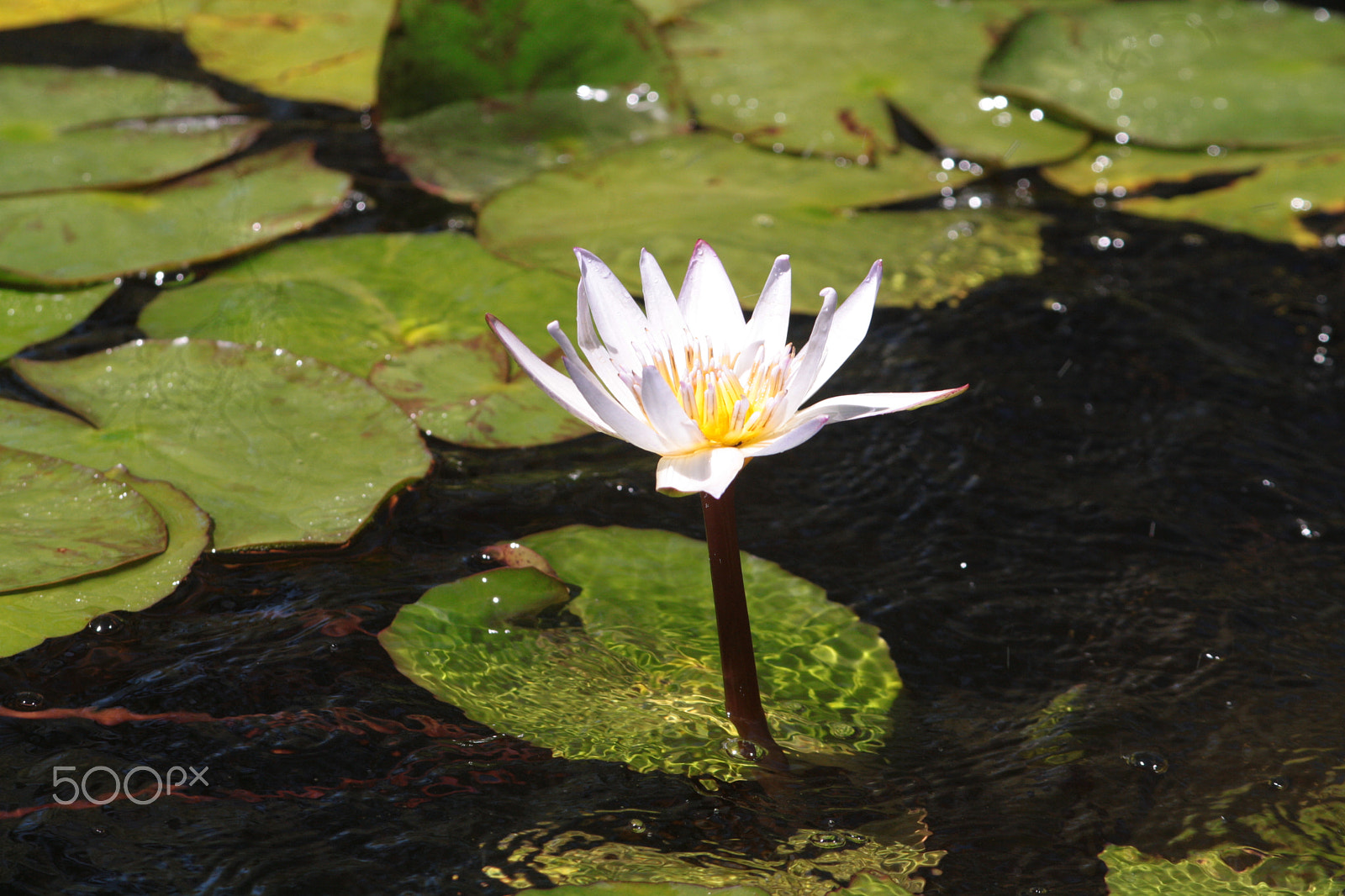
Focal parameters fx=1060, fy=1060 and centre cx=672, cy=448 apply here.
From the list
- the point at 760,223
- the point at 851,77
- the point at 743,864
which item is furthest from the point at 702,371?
the point at 851,77

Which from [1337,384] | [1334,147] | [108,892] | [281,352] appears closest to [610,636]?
[108,892]

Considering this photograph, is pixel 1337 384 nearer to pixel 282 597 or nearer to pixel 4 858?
pixel 282 597

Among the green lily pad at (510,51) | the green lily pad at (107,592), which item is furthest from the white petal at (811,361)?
the green lily pad at (510,51)

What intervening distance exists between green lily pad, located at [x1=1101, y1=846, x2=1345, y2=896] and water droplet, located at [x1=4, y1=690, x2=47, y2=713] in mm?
1325

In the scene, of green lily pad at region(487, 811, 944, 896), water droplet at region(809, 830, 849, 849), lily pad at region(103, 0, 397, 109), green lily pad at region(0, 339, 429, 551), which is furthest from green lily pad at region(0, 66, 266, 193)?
water droplet at region(809, 830, 849, 849)

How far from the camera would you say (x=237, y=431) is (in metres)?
1.80

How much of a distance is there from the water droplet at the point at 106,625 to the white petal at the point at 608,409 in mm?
812

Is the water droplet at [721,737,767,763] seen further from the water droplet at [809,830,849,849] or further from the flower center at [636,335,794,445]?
the flower center at [636,335,794,445]

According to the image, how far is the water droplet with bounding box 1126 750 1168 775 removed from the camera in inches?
54.2

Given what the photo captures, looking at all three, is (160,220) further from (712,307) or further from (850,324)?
(850,324)

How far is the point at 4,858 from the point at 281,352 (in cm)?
102

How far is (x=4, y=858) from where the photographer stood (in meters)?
1.13

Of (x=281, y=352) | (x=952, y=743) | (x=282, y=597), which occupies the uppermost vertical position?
(x=281, y=352)

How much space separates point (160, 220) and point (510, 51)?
1.08m
